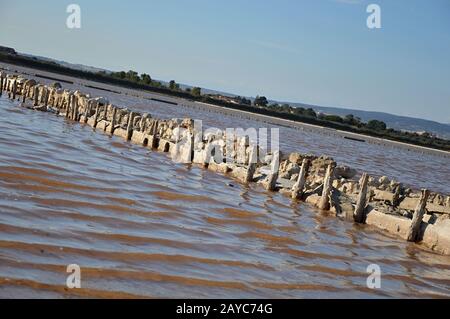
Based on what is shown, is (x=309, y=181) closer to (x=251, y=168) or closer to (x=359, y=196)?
(x=251, y=168)

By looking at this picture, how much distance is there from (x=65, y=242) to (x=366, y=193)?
8993mm

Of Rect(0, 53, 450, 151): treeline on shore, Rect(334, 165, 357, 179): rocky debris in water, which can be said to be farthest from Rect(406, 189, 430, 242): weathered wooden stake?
Rect(0, 53, 450, 151): treeline on shore

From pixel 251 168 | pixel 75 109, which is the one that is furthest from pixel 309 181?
pixel 75 109

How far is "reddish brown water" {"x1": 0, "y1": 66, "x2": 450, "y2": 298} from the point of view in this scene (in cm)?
749

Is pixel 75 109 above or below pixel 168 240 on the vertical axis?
above

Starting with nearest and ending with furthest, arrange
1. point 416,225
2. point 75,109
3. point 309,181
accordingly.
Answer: point 416,225 → point 309,181 → point 75,109

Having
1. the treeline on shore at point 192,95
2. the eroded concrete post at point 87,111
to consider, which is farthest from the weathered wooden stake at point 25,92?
the treeline on shore at point 192,95

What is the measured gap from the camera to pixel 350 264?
34.2ft

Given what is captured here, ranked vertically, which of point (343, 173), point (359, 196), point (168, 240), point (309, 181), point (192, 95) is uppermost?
point (192, 95)

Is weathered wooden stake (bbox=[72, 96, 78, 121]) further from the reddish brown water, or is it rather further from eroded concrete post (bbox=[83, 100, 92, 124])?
the reddish brown water

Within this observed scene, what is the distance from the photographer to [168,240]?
9.56m

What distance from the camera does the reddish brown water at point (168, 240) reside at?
7.49 metres

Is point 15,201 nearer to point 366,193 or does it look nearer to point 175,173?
point 175,173
